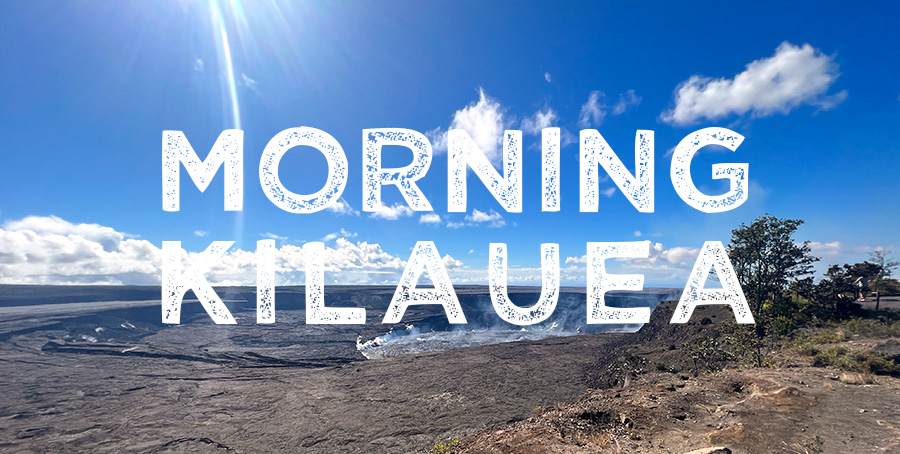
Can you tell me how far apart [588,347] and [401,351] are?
1953cm

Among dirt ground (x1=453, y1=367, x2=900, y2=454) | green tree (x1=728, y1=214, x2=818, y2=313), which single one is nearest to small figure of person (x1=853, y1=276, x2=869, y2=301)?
green tree (x1=728, y1=214, x2=818, y2=313)

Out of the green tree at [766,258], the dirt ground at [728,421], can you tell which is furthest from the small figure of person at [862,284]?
the dirt ground at [728,421]

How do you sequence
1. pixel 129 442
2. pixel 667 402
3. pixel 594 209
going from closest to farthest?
pixel 667 402 < pixel 594 209 < pixel 129 442

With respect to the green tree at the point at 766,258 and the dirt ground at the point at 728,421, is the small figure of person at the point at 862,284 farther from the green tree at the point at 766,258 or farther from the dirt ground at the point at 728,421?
the dirt ground at the point at 728,421

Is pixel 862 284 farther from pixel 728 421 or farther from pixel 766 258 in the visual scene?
pixel 728 421

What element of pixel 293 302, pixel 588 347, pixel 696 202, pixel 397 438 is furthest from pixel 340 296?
pixel 696 202

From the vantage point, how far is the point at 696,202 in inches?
505

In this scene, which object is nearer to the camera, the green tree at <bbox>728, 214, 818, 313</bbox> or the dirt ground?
the dirt ground

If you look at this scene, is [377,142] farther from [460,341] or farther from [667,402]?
[460,341]

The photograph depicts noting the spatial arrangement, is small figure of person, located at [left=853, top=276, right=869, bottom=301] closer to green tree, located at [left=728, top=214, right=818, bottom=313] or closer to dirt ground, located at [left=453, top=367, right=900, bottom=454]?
green tree, located at [left=728, top=214, right=818, bottom=313]

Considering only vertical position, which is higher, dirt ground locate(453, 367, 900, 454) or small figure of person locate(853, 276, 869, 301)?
small figure of person locate(853, 276, 869, 301)

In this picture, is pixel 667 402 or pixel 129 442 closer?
pixel 667 402

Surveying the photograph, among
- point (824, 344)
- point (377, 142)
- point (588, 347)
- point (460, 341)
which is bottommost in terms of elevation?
point (460, 341)

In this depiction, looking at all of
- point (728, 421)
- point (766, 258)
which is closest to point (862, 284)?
point (766, 258)
